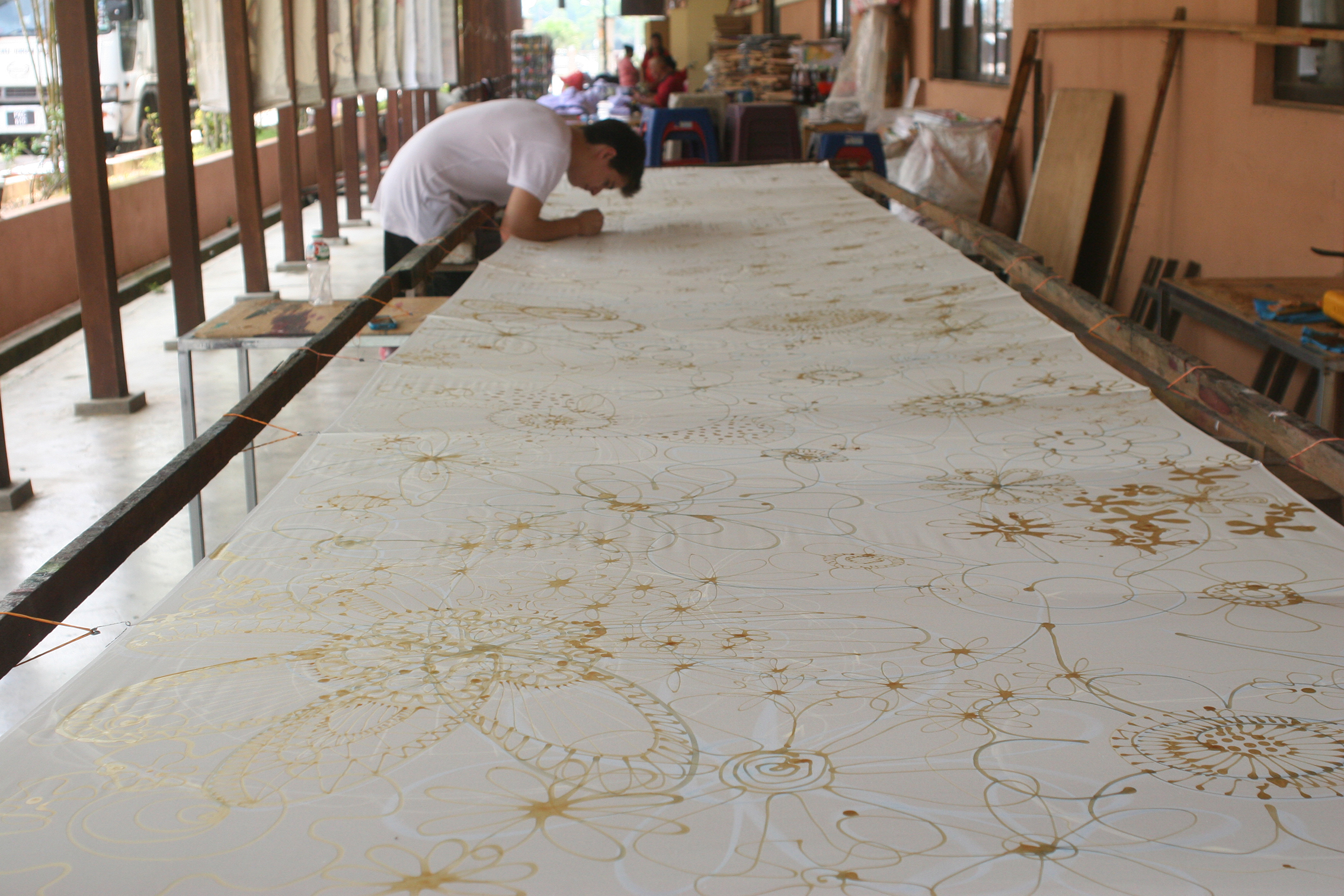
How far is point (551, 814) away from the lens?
0.76 metres

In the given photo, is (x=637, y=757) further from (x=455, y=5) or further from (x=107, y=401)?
(x=455, y=5)

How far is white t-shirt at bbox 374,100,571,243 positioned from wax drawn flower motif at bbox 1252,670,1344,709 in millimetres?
2507

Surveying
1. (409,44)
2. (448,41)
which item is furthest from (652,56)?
(409,44)

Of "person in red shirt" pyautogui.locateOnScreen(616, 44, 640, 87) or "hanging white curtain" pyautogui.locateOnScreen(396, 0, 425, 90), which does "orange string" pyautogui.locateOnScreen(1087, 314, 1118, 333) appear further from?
"person in red shirt" pyautogui.locateOnScreen(616, 44, 640, 87)

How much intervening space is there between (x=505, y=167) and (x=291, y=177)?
10.5 ft

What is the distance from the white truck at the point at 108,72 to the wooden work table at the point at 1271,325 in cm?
334

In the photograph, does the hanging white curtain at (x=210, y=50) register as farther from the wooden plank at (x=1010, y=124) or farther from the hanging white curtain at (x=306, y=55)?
the wooden plank at (x=1010, y=124)

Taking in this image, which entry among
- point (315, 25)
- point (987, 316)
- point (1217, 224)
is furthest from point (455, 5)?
point (987, 316)

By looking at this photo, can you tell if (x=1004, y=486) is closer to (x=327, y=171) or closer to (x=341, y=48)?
(x=327, y=171)

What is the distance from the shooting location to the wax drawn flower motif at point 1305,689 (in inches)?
35.9

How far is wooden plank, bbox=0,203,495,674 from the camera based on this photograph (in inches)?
36.4

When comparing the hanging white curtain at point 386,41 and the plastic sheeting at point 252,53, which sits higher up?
the hanging white curtain at point 386,41

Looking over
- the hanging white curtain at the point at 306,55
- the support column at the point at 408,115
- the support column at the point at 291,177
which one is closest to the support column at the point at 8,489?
the support column at the point at 291,177

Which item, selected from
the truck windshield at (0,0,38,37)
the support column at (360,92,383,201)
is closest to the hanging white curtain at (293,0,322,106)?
the truck windshield at (0,0,38,37)
